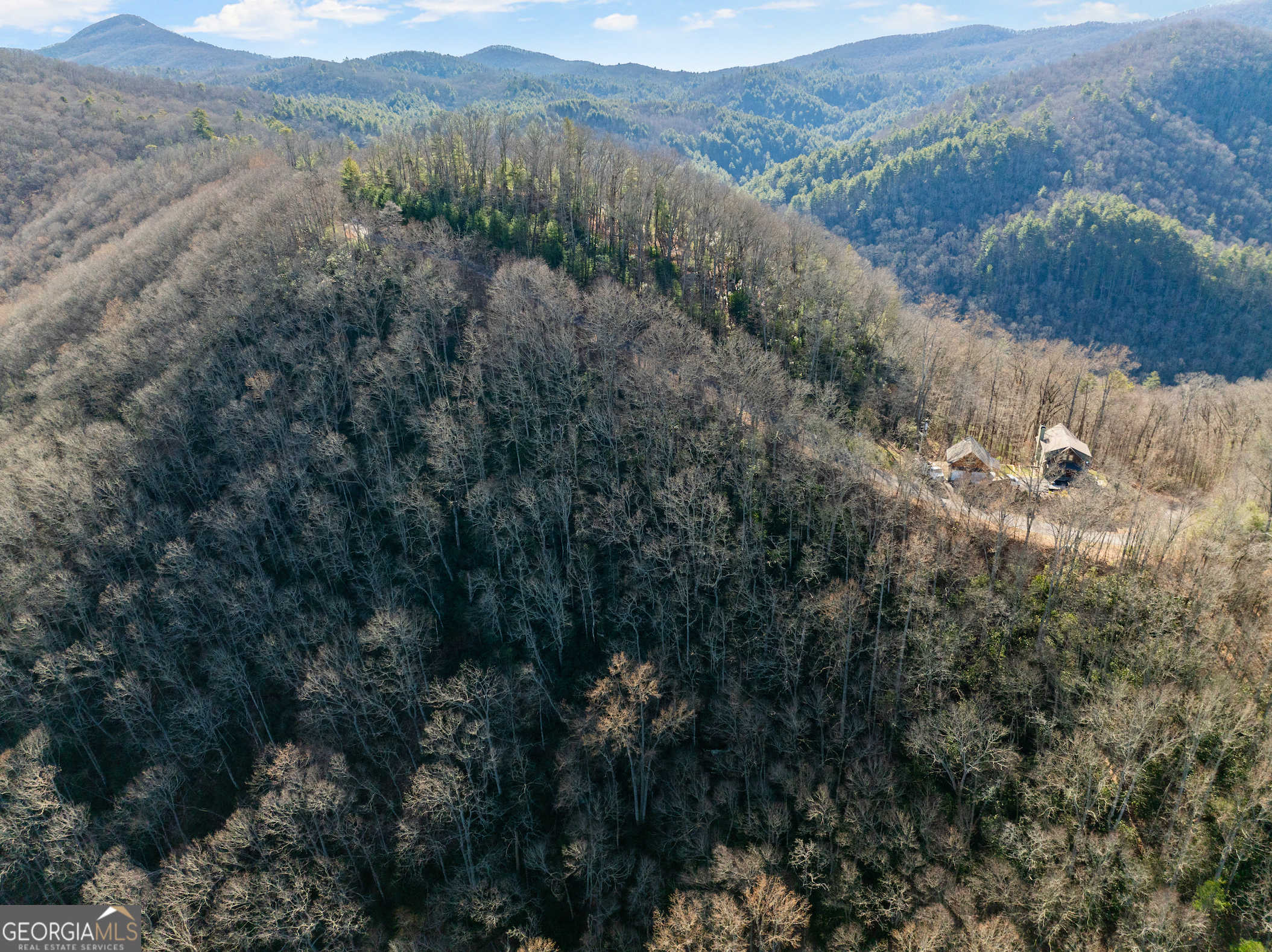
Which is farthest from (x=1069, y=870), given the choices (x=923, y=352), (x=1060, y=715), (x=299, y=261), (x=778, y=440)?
(x=299, y=261)

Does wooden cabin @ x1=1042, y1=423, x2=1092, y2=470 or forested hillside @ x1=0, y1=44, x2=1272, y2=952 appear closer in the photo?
forested hillside @ x1=0, y1=44, x2=1272, y2=952

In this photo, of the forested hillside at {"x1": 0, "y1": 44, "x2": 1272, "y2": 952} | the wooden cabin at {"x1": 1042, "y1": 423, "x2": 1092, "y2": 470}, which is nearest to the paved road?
the forested hillside at {"x1": 0, "y1": 44, "x2": 1272, "y2": 952}

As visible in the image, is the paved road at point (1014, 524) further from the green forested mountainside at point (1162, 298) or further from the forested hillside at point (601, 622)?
the green forested mountainside at point (1162, 298)

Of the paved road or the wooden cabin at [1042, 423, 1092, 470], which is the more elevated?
the wooden cabin at [1042, 423, 1092, 470]

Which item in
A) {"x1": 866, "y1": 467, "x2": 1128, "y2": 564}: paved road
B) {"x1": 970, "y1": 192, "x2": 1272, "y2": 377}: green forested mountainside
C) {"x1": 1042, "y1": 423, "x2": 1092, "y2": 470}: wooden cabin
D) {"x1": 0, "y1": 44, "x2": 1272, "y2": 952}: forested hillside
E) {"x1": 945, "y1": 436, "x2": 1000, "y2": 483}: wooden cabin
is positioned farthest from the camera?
{"x1": 970, "y1": 192, "x2": 1272, "y2": 377}: green forested mountainside

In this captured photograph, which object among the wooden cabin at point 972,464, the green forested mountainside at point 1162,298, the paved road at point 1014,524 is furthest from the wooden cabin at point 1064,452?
the green forested mountainside at point 1162,298

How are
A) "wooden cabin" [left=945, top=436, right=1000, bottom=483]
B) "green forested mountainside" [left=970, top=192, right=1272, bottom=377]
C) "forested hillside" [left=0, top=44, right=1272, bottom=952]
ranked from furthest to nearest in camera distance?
1. "green forested mountainside" [left=970, top=192, right=1272, bottom=377]
2. "wooden cabin" [left=945, top=436, right=1000, bottom=483]
3. "forested hillside" [left=0, top=44, right=1272, bottom=952]

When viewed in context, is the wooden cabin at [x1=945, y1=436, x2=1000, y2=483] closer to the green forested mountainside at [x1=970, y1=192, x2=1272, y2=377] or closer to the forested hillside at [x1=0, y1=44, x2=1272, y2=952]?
the forested hillside at [x1=0, y1=44, x2=1272, y2=952]
